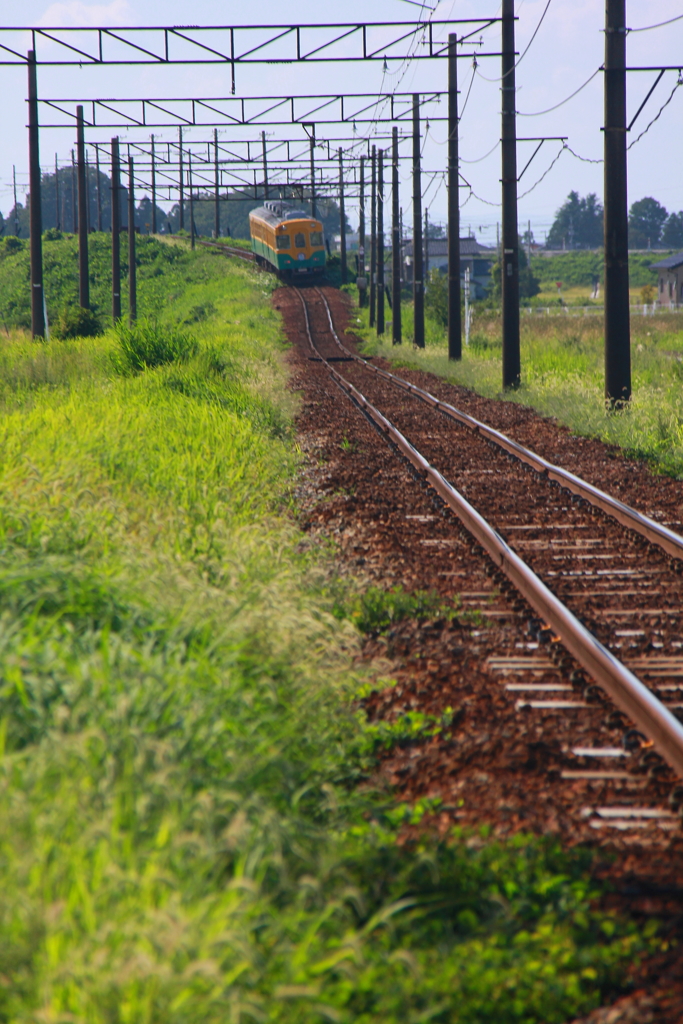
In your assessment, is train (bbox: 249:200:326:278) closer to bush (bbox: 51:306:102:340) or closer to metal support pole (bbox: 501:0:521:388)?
bush (bbox: 51:306:102:340)

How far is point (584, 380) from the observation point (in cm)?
2002

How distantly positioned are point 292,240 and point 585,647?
191 ft

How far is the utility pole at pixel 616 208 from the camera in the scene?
15.3m

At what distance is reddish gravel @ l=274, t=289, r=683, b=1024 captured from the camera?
146 inches

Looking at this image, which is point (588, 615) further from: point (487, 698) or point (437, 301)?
point (437, 301)

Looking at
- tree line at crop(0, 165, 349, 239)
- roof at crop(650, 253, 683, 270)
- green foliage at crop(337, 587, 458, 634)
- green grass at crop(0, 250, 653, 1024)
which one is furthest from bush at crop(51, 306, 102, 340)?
tree line at crop(0, 165, 349, 239)

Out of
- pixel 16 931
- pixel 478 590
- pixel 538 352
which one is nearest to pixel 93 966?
pixel 16 931

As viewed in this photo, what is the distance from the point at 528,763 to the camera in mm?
4496

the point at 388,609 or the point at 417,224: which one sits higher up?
the point at 417,224

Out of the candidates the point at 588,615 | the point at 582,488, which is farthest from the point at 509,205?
the point at 588,615

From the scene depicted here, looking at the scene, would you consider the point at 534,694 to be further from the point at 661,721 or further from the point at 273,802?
the point at 273,802

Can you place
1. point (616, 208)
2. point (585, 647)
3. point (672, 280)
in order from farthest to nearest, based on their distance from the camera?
1. point (672, 280)
2. point (616, 208)
3. point (585, 647)

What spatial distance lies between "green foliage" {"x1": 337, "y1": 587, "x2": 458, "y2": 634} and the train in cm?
5544

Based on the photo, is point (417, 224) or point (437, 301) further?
point (437, 301)
